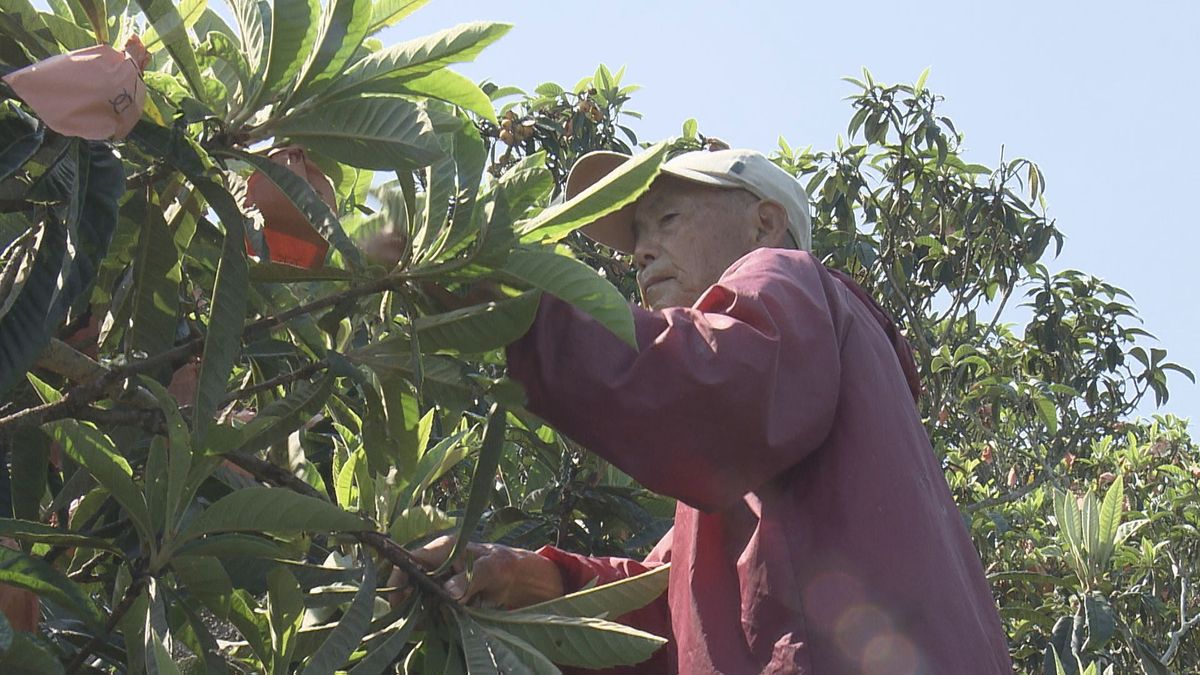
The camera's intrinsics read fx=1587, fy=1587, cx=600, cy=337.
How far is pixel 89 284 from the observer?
67.9 inches

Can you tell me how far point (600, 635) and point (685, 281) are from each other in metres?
0.71

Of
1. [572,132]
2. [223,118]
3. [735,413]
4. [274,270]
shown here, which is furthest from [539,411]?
[572,132]

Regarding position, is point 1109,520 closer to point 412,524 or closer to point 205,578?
point 412,524

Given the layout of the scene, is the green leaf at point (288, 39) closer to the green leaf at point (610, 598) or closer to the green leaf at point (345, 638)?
the green leaf at point (345, 638)

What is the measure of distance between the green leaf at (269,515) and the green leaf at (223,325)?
0.38 feet

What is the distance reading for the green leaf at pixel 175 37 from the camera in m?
1.77

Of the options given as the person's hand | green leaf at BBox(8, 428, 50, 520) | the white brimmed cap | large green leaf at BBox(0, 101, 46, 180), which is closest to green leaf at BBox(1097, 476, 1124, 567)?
the white brimmed cap

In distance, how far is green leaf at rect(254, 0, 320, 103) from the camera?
1.75 metres

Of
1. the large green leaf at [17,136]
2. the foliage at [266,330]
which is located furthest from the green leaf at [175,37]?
the large green leaf at [17,136]

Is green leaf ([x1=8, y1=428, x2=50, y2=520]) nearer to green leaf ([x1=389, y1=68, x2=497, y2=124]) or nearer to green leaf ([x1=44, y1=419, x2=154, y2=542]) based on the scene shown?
green leaf ([x1=44, y1=419, x2=154, y2=542])

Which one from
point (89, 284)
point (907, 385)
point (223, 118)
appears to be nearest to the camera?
point (89, 284)

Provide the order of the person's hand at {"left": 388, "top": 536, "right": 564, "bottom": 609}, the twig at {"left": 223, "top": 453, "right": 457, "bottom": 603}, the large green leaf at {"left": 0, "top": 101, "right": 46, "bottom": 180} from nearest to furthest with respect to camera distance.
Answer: the large green leaf at {"left": 0, "top": 101, "right": 46, "bottom": 180}, the twig at {"left": 223, "top": 453, "right": 457, "bottom": 603}, the person's hand at {"left": 388, "top": 536, "right": 564, "bottom": 609}

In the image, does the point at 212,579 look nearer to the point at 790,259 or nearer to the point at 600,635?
the point at 600,635

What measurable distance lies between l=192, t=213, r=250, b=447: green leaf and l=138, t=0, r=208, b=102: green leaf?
7.6 inches
